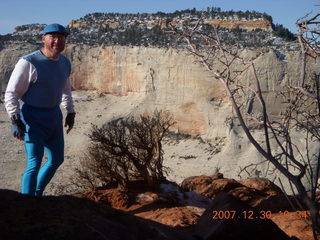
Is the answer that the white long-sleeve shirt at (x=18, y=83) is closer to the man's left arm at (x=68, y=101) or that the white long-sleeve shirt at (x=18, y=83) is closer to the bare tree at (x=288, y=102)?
the man's left arm at (x=68, y=101)

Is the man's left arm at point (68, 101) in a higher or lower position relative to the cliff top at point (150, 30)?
lower

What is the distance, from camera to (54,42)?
11.1ft

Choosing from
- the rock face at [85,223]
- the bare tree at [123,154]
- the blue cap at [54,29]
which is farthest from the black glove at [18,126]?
the bare tree at [123,154]

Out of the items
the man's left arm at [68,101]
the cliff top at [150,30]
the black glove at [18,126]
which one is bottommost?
the black glove at [18,126]

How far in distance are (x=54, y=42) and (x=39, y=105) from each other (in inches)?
20.2

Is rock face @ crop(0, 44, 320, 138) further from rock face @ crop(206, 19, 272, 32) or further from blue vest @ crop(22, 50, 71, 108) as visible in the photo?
blue vest @ crop(22, 50, 71, 108)

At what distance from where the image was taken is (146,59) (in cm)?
2486

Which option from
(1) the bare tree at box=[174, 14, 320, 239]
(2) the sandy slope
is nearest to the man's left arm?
(1) the bare tree at box=[174, 14, 320, 239]

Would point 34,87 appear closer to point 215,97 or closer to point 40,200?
point 40,200

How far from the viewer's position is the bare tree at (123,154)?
16.0ft

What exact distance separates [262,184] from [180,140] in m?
16.0

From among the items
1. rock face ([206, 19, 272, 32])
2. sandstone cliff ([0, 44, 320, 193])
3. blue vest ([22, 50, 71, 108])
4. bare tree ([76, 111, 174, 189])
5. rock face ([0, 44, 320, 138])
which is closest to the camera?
blue vest ([22, 50, 71, 108])

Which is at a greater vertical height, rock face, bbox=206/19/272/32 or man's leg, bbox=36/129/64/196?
rock face, bbox=206/19/272/32

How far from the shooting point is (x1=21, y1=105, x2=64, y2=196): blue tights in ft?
10.7
